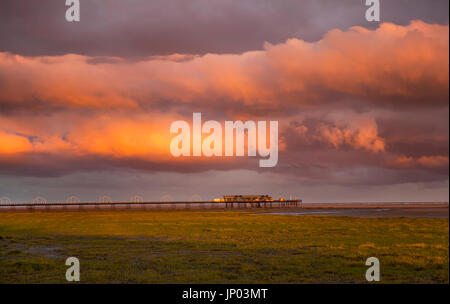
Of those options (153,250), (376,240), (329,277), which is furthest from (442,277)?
(153,250)

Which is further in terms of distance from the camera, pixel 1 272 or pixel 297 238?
pixel 297 238

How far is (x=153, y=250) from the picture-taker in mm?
27797

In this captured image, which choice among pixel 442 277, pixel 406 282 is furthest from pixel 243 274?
pixel 442 277

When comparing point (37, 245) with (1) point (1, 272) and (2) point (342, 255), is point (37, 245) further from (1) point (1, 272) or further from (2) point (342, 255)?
(2) point (342, 255)
